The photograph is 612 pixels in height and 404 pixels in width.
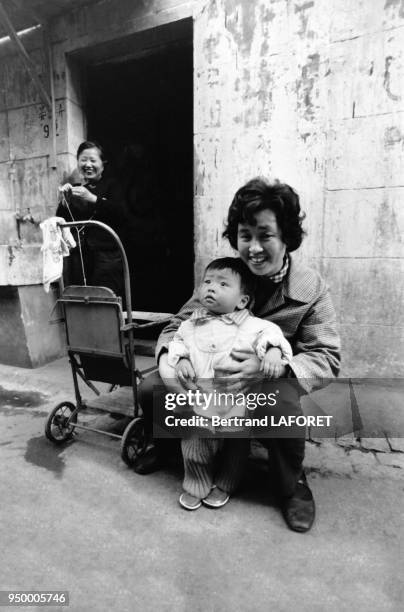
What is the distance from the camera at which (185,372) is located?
6.30ft

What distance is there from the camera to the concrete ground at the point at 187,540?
1.47 metres

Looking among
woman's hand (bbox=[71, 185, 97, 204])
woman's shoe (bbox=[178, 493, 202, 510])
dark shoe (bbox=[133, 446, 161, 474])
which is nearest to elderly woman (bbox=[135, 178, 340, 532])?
dark shoe (bbox=[133, 446, 161, 474])

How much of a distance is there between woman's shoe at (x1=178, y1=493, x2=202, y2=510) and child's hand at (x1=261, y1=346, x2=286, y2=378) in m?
0.76

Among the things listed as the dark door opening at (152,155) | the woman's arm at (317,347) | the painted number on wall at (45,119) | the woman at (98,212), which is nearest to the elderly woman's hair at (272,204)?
the woman's arm at (317,347)

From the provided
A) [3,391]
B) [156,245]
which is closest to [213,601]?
[3,391]

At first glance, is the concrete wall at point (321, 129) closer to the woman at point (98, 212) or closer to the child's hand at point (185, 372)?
the woman at point (98, 212)

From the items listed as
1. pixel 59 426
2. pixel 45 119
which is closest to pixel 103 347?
pixel 59 426

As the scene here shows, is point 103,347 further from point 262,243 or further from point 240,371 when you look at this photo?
point 262,243

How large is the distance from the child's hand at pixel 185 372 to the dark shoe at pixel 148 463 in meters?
0.66

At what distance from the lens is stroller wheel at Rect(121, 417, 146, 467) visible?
89.5 inches

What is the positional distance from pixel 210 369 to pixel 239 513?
733mm

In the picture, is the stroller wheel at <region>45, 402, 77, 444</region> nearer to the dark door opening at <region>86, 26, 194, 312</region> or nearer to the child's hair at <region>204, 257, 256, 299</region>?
the child's hair at <region>204, 257, 256, 299</region>

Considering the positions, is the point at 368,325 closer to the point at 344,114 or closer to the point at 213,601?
the point at 344,114

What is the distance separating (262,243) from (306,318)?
471 millimetres
